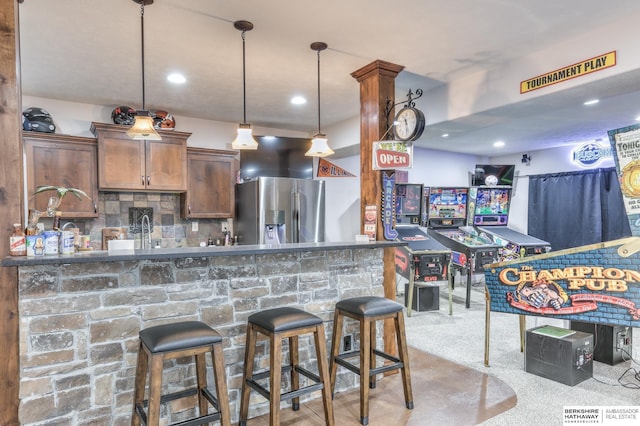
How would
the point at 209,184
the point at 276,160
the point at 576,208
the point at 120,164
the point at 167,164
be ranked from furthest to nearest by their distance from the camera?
the point at 576,208
the point at 276,160
the point at 209,184
the point at 167,164
the point at 120,164

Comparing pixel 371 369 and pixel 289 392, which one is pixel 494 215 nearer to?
pixel 371 369

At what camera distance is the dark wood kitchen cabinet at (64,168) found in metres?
4.11

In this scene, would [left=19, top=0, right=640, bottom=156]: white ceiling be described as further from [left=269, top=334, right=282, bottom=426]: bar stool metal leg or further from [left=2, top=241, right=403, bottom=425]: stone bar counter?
[left=269, top=334, right=282, bottom=426]: bar stool metal leg

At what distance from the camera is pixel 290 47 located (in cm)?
315

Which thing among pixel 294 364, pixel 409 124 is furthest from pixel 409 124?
pixel 294 364

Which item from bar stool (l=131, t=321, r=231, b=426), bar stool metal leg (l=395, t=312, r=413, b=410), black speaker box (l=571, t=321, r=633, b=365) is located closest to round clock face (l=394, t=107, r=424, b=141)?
bar stool metal leg (l=395, t=312, r=413, b=410)

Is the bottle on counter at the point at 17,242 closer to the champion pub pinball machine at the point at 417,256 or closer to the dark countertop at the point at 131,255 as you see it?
the dark countertop at the point at 131,255

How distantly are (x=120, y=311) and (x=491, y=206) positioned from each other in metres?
6.00

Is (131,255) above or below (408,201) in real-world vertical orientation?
below

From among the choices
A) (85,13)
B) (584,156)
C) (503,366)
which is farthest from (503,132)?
(85,13)

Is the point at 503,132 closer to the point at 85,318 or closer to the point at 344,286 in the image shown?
the point at 344,286

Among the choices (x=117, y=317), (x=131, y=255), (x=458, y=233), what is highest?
(x=131, y=255)

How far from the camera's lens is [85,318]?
199 cm

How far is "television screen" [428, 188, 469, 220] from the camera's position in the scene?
607 cm
